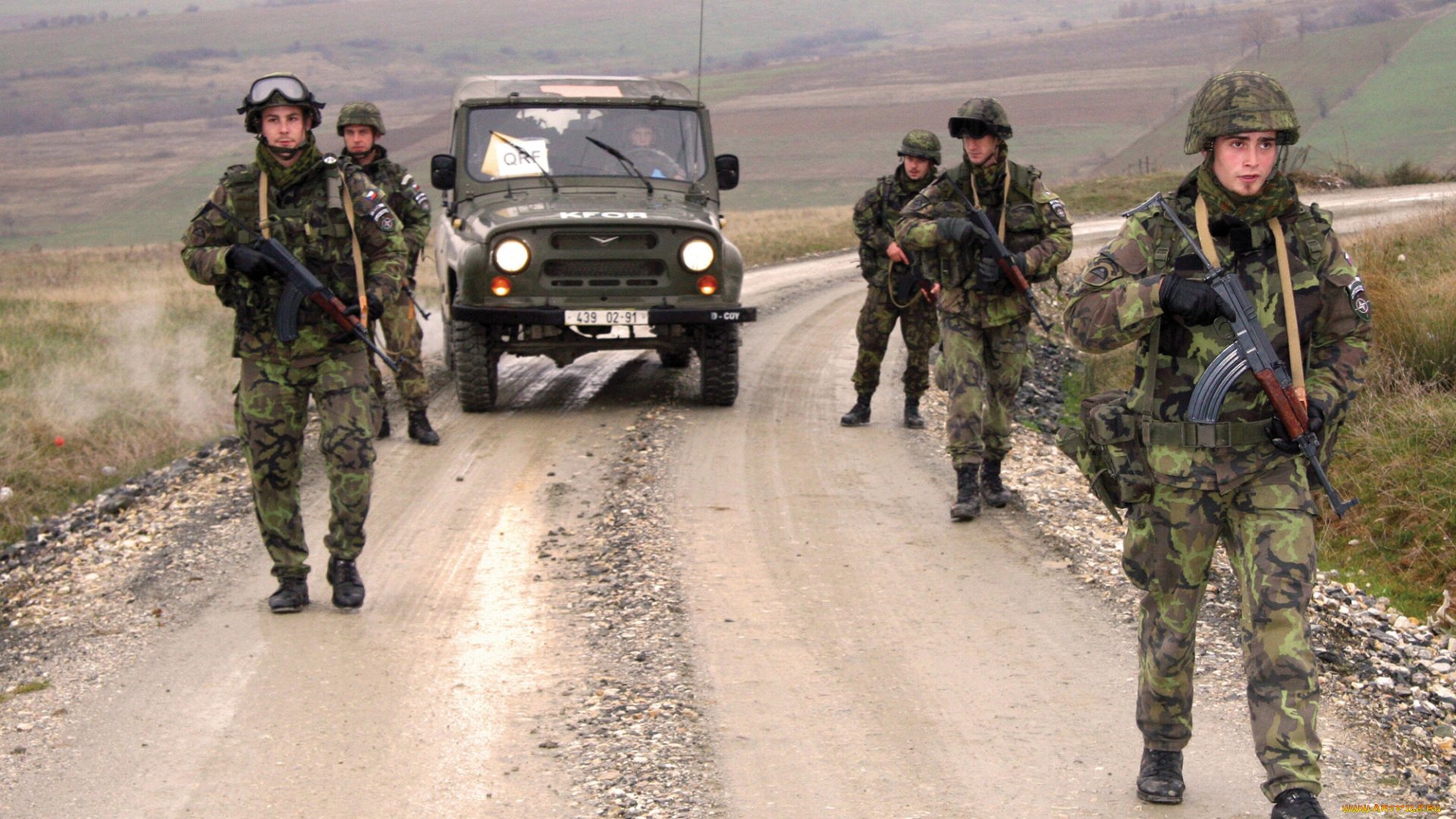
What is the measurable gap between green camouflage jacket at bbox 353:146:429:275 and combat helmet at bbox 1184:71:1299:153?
533 cm

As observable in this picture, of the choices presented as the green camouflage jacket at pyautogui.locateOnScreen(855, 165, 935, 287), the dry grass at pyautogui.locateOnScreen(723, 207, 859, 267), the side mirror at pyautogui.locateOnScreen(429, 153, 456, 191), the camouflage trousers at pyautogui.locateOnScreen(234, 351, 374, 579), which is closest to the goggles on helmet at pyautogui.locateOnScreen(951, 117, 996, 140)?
the green camouflage jacket at pyautogui.locateOnScreen(855, 165, 935, 287)

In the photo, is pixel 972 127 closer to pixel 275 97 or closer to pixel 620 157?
pixel 275 97

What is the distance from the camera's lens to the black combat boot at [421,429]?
27.5 ft

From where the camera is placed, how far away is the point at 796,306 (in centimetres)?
1543

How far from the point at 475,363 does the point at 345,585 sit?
3760mm

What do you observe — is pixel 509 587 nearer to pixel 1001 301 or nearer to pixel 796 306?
pixel 1001 301

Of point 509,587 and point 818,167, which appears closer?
point 509,587

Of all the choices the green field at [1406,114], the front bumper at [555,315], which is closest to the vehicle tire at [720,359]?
the front bumper at [555,315]

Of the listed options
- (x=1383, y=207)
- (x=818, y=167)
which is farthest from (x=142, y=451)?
(x=818, y=167)

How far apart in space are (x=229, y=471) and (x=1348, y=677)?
6.07m

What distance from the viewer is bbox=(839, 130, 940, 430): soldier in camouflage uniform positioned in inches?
327

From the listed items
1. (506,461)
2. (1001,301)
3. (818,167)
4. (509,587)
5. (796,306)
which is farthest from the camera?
(818,167)

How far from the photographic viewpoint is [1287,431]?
3.38m

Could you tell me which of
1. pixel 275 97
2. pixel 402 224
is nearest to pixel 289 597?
pixel 275 97
